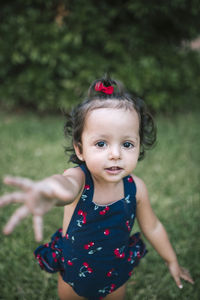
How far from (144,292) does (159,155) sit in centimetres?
246

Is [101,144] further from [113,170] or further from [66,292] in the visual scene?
[66,292]

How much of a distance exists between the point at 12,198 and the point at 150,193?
2675mm

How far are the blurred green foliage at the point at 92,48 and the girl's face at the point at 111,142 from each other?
154 inches

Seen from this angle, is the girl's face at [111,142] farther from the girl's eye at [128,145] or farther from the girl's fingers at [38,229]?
the girl's fingers at [38,229]

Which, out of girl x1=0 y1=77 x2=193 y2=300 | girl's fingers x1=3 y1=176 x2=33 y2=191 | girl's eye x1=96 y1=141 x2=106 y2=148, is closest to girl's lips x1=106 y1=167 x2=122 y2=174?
girl x1=0 y1=77 x2=193 y2=300

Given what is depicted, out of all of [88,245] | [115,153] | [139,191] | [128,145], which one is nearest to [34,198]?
[115,153]

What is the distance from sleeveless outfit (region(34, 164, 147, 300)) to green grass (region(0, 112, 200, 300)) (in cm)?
54

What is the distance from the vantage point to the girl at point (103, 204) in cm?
142

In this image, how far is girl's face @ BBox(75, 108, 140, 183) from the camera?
140 centimetres

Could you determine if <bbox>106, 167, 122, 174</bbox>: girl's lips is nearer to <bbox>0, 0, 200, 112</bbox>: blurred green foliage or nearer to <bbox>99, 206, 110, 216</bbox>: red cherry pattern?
<bbox>99, 206, 110, 216</bbox>: red cherry pattern

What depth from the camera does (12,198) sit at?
0.98 meters

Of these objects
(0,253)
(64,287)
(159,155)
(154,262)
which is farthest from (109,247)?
(159,155)

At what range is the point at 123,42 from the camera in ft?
18.6

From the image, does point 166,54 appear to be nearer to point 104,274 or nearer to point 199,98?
point 199,98
